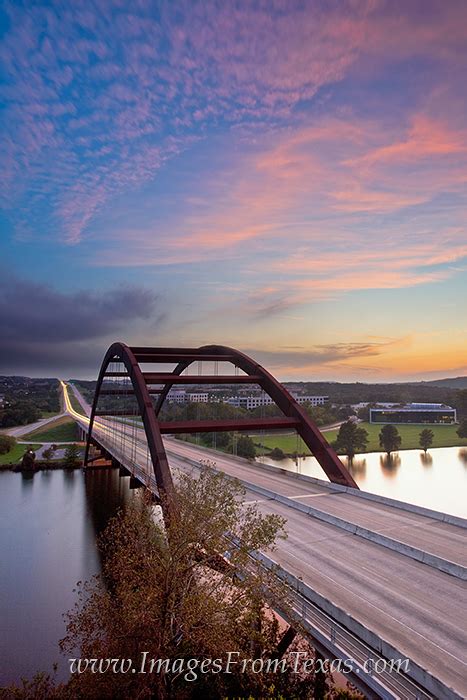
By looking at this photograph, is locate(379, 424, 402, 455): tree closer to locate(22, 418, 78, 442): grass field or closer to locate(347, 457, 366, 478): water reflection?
locate(347, 457, 366, 478): water reflection

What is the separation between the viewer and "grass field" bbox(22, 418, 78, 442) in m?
81.7

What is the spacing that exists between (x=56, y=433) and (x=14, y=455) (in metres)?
23.3

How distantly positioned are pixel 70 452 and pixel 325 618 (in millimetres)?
56463

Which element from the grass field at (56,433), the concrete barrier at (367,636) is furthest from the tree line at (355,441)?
the concrete barrier at (367,636)

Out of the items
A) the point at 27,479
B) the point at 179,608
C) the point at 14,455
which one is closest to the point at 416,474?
the point at 27,479

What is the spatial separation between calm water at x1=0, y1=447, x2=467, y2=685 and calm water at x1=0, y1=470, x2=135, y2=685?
3 centimetres

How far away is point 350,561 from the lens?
1273cm

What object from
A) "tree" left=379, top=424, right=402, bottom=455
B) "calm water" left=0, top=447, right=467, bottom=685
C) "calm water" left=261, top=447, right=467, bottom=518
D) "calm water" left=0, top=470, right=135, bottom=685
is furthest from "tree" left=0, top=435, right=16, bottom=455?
"tree" left=379, top=424, right=402, bottom=455

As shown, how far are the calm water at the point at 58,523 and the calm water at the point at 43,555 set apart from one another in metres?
0.03

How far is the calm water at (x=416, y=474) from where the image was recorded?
129 ft

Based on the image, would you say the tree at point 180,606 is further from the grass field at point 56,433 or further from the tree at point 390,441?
the grass field at point 56,433

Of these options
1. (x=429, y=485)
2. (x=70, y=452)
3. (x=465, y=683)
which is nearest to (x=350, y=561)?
(x=465, y=683)

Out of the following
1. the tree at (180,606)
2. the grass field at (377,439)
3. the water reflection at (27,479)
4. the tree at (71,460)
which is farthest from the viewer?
the grass field at (377,439)

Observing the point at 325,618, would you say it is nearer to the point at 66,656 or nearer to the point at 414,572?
the point at 414,572
